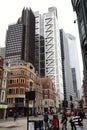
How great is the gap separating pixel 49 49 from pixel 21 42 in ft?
109

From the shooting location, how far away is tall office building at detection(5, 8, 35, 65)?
14438 cm

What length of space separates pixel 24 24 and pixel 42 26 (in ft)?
113

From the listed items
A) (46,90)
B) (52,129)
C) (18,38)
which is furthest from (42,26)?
(52,129)

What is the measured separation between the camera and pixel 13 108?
199 ft

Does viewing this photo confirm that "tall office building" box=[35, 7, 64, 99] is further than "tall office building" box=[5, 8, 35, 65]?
Yes

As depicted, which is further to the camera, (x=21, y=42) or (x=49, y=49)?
(x=49, y=49)

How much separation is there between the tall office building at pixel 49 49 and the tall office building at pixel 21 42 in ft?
60.4

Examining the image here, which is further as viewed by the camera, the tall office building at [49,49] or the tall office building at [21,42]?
the tall office building at [49,49]

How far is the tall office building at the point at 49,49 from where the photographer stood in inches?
6526

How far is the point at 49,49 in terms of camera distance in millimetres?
171500

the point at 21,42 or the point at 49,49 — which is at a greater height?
the point at 21,42

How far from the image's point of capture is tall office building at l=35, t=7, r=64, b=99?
166 metres

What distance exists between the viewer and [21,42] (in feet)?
489

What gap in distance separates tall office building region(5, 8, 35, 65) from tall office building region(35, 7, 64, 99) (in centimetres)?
1842
